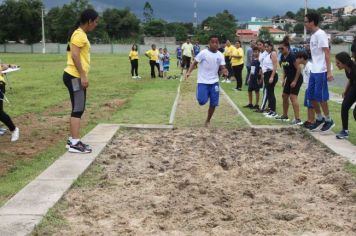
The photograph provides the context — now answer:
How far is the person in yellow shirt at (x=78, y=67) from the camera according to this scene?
7.39m

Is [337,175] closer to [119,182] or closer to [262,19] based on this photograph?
[119,182]

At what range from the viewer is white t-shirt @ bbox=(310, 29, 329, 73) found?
8.99m

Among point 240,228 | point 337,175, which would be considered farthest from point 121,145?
point 240,228

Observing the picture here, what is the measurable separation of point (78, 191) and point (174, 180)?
3.73 feet

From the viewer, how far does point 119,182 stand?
612 cm

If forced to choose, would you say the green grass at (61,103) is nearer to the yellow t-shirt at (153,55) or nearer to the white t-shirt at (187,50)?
the yellow t-shirt at (153,55)

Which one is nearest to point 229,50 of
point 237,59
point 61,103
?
point 237,59

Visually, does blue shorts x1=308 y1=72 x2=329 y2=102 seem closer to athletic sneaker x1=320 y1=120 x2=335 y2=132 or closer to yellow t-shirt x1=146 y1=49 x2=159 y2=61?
athletic sneaker x1=320 y1=120 x2=335 y2=132

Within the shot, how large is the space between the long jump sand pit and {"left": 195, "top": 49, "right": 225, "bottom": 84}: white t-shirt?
1838 millimetres

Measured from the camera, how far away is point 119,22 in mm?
103312

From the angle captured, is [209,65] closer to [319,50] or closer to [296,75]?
[296,75]

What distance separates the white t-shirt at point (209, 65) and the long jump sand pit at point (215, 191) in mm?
1838

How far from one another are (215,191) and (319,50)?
447 centimetres

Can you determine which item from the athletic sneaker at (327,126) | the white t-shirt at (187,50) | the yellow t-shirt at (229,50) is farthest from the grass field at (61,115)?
the white t-shirt at (187,50)
